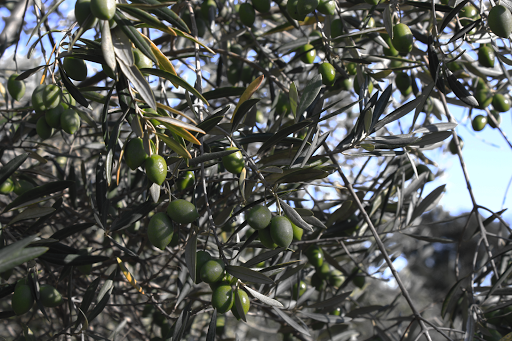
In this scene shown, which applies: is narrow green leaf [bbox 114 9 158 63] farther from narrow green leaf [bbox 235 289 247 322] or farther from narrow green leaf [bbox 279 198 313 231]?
narrow green leaf [bbox 235 289 247 322]

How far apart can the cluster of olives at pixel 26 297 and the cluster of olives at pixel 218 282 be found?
476 millimetres

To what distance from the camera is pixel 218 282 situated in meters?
0.93

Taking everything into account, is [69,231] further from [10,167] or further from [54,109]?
[54,109]

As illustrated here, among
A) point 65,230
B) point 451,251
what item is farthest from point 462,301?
point 451,251

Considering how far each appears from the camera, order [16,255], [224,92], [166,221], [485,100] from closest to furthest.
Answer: [16,255]
[166,221]
[224,92]
[485,100]

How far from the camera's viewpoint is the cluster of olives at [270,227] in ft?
2.76

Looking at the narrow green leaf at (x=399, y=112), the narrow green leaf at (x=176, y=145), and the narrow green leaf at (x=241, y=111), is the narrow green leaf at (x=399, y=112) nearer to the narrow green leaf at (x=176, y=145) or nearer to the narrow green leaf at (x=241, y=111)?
the narrow green leaf at (x=241, y=111)

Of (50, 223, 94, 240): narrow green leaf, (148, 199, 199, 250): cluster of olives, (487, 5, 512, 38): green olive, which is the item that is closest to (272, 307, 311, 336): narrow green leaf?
(148, 199, 199, 250): cluster of olives

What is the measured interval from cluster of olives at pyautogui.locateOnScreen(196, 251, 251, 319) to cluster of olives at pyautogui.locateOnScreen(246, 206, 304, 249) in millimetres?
135

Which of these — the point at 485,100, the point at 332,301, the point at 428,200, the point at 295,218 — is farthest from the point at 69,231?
the point at 485,100

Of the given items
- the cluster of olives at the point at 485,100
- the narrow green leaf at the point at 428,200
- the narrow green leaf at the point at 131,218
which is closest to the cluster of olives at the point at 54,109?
the narrow green leaf at the point at 131,218

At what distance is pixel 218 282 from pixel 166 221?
213 mm

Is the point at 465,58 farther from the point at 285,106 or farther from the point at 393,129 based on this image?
the point at 393,129

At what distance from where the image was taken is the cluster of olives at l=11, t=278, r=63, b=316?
3.29ft
